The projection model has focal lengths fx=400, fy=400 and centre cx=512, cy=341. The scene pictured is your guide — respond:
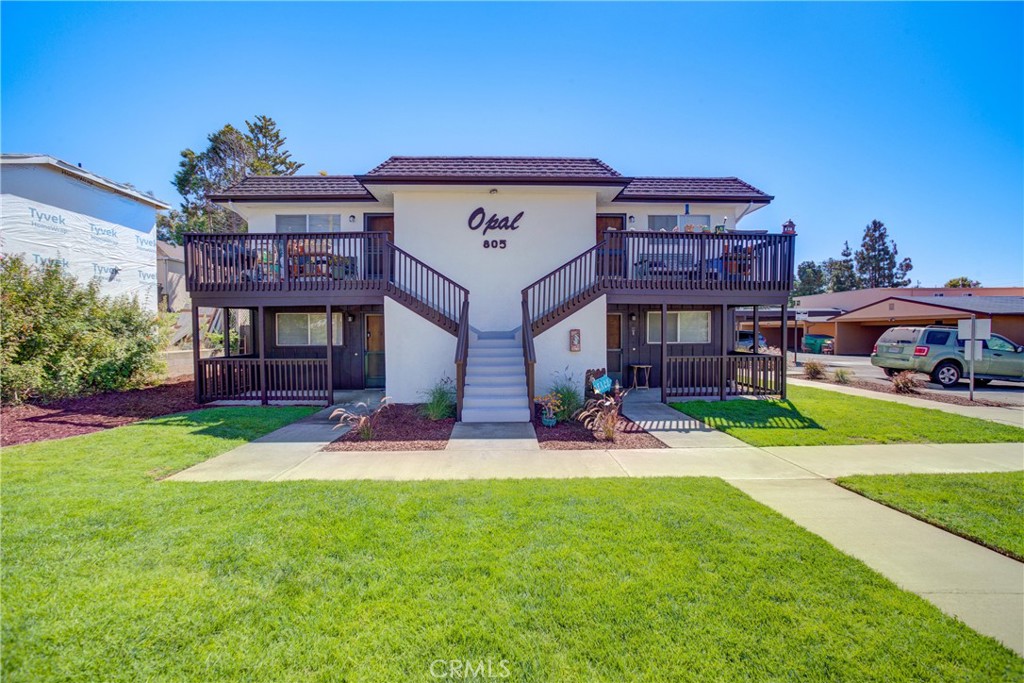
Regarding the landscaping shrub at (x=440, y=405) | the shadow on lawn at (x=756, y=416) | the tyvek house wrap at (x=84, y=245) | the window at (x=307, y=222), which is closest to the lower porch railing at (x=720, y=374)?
the shadow on lawn at (x=756, y=416)

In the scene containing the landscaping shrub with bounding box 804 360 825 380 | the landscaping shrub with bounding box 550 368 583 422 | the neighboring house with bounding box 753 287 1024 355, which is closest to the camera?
the landscaping shrub with bounding box 550 368 583 422

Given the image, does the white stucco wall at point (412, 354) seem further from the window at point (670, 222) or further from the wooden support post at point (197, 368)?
the window at point (670, 222)

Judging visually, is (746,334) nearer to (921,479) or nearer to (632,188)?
(632,188)

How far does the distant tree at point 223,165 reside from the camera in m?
31.2

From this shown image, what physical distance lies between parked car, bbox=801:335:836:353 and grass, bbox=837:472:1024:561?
98.1ft

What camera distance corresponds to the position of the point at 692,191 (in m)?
12.7

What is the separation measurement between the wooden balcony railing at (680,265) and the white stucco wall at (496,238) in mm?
989

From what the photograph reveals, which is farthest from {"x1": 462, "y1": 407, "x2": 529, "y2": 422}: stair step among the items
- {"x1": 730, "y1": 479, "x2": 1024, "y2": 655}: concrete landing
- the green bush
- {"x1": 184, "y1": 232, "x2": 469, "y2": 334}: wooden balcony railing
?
the green bush

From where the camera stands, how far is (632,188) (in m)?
13.1

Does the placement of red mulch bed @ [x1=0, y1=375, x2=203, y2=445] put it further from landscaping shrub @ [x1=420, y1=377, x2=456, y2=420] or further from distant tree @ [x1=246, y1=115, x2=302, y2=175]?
distant tree @ [x1=246, y1=115, x2=302, y2=175]

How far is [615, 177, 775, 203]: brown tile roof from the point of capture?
12227 mm

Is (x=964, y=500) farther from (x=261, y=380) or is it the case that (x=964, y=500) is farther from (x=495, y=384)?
(x=261, y=380)

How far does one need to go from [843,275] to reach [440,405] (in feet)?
260

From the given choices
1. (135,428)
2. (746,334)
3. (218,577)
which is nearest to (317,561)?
(218,577)
